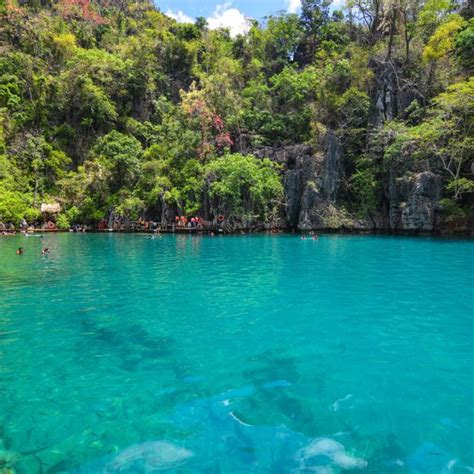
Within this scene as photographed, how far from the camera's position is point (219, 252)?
24.0m

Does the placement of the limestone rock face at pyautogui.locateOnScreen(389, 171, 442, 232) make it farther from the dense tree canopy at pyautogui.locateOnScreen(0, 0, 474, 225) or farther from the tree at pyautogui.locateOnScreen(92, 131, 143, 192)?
the tree at pyautogui.locateOnScreen(92, 131, 143, 192)

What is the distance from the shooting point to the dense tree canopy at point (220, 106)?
3709cm

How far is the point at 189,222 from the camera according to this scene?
42.4 meters

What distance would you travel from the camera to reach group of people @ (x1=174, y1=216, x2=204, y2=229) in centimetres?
4122

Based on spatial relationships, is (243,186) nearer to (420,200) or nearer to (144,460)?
(420,200)

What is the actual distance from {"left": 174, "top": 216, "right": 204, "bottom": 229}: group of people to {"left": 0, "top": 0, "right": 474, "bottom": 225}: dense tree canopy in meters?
1.14

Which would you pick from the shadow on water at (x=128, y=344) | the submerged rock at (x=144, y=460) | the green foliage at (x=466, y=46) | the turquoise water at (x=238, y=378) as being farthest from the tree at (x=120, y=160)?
the submerged rock at (x=144, y=460)

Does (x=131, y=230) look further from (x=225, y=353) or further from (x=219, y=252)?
(x=225, y=353)

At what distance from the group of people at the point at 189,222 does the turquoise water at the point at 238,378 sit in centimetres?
2772

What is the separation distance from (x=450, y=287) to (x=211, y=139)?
3649 cm

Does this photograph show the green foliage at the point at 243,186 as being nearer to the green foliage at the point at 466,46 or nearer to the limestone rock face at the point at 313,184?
the limestone rock face at the point at 313,184

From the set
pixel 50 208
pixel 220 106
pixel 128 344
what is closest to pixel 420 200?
pixel 220 106

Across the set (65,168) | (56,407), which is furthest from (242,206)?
(56,407)

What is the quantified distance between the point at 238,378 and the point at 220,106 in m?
43.5
